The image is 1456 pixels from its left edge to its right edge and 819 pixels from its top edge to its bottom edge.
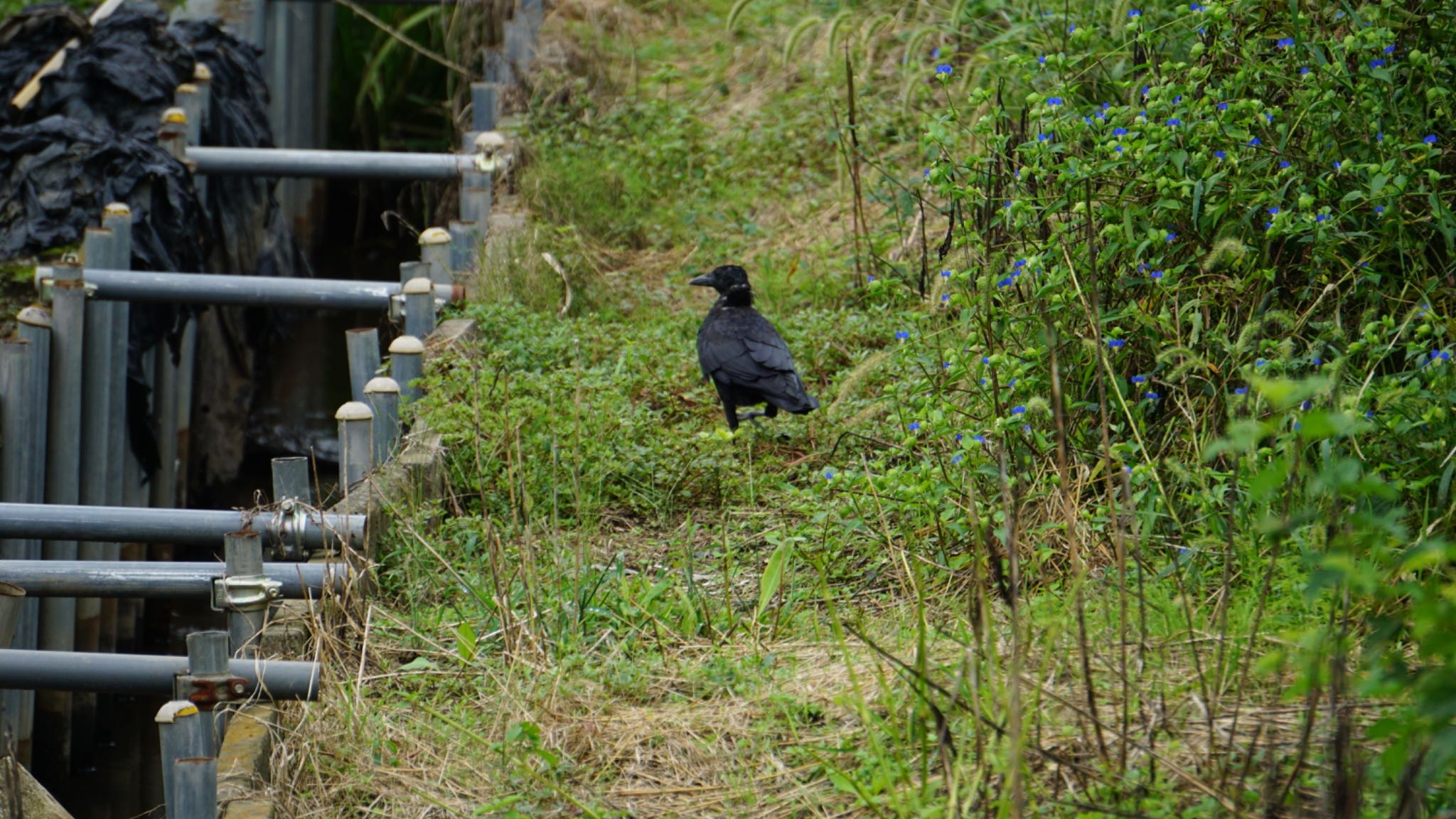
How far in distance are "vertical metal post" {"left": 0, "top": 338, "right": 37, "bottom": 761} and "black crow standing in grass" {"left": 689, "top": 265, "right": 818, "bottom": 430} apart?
237 centimetres

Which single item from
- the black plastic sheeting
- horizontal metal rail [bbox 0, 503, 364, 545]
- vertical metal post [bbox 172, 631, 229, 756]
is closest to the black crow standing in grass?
horizontal metal rail [bbox 0, 503, 364, 545]

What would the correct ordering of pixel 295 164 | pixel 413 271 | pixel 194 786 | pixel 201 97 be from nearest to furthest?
pixel 194 786
pixel 413 271
pixel 295 164
pixel 201 97

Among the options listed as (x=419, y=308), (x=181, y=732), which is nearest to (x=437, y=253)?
(x=419, y=308)

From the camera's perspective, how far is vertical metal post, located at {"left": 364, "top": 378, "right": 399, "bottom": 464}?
473 cm

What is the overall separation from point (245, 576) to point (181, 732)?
0.40m

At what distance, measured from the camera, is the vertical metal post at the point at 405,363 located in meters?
5.11

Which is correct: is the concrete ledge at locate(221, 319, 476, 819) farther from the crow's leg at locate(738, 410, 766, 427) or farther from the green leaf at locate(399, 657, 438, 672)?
the crow's leg at locate(738, 410, 766, 427)

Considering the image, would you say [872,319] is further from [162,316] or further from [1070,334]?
[162,316]

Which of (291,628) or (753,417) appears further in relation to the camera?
(753,417)

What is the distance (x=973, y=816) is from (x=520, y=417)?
2497 millimetres

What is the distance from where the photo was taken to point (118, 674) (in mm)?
3551

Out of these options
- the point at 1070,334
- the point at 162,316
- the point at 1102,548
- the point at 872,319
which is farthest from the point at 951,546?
the point at 162,316

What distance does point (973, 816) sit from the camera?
2881mm

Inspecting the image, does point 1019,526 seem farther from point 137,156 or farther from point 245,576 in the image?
point 137,156
